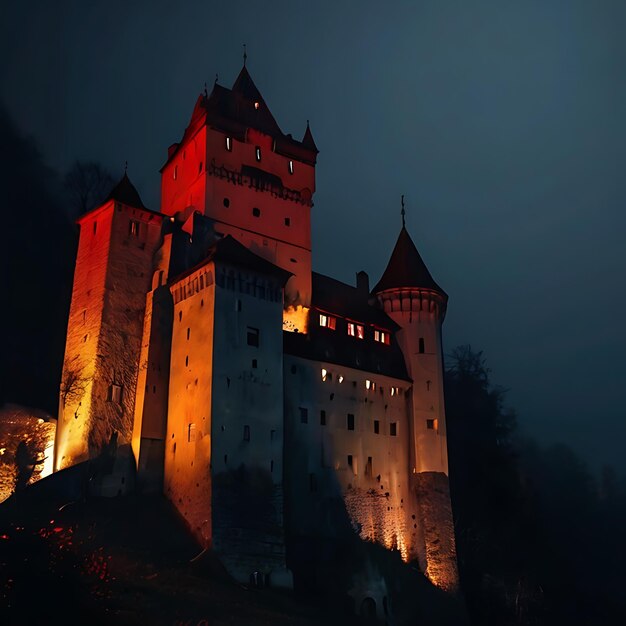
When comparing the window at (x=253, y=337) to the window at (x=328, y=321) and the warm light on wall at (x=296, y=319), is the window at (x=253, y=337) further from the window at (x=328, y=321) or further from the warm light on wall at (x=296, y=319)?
the window at (x=328, y=321)

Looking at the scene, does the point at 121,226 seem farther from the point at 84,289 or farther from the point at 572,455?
the point at 572,455

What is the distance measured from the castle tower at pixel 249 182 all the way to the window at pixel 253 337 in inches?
248

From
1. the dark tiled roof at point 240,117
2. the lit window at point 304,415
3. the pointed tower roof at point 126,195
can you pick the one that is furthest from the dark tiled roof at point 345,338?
the pointed tower roof at point 126,195

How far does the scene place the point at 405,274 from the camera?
60.1 m

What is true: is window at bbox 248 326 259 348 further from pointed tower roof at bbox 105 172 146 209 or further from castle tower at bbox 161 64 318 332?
pointed tower roof at bbox 105 172 146 209

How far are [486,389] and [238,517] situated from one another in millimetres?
40761

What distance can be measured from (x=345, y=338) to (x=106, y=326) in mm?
15797

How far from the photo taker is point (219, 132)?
2148 inches

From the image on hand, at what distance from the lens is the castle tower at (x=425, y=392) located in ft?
176

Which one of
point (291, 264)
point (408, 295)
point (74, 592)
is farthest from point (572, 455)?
point (74, 592)

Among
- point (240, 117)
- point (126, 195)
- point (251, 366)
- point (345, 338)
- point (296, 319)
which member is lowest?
point (251, 366)

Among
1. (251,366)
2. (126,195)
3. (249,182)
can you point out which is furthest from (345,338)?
(126,195)

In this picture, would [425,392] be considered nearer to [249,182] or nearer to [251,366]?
[251,366]

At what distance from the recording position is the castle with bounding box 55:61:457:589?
43.2m
